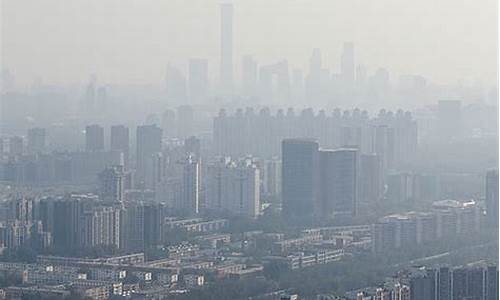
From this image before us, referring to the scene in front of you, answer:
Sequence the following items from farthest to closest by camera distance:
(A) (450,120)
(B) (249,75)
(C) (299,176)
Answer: (C) (299,176), (A) (450,120), (B) (249,75)

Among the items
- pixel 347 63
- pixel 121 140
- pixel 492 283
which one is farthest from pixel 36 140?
pixel 492 283

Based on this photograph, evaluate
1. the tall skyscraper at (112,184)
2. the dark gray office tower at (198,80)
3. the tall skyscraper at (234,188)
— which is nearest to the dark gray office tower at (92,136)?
the tall skyscraper at (112,184)

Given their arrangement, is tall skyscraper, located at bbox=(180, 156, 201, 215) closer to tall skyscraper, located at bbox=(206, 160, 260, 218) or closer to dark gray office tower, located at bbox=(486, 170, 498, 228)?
tall skyscraper, located at bbox=(206, 160, 260, 218)

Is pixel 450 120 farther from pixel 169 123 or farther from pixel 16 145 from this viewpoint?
pixel 16 145

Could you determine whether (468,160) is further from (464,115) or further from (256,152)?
(256,152)

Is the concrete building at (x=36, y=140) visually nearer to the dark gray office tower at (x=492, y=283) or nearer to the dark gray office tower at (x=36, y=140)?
the dark gray office tower at (x=36, y=140)

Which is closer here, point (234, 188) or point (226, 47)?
point (226, 47)

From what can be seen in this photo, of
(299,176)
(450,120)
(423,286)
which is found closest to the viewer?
(423,286)
